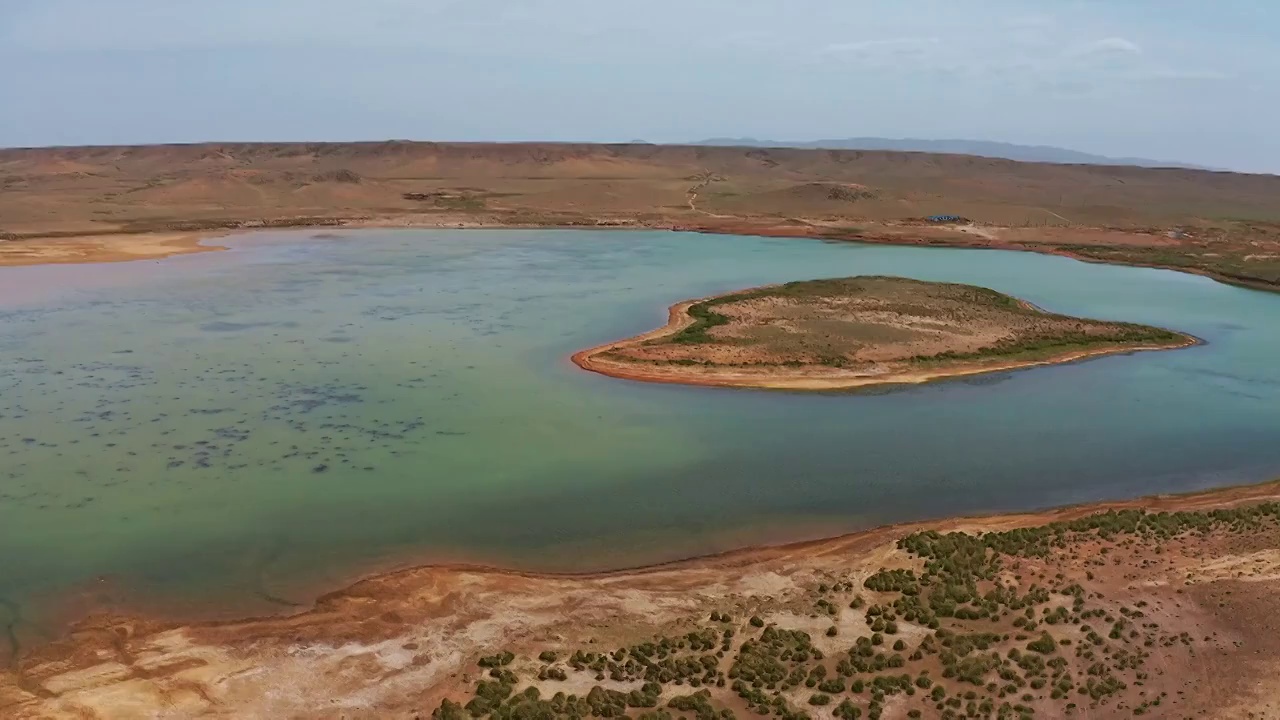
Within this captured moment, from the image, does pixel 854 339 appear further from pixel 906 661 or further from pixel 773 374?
pixel 906 661

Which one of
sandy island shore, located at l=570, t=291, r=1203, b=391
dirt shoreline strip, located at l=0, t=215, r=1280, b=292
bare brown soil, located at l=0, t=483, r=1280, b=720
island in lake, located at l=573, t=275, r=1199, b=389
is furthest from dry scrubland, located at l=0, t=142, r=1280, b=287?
bare brown soil, located at l=0, t=483, r=1280, b=720

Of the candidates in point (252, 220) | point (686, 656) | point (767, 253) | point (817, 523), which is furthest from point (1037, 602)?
point (252, 220)

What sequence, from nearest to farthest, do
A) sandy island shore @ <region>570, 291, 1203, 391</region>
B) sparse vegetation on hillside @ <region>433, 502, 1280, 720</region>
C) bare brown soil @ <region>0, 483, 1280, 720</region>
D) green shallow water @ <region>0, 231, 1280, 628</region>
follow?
sparse vegetation on hillside @ <region>433, 502, 1280, 720</region>
bare brown soil @ <region>0, 483, 1280, 720</region>
green shallow water @ <region>0, 231, 1280, 628</region>
sandy island shore @ <region>570, 291, 1203, 391</region>

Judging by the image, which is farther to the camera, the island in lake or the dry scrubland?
the dry scrubland

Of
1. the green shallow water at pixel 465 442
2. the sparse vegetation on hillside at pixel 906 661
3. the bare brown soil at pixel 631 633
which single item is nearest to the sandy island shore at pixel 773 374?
the green shallow water at pixel 465 442

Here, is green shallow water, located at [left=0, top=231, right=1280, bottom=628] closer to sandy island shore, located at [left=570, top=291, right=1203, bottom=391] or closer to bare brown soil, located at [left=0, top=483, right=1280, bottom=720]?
sandy island shore, located at [left=570, top=291, right=1203, bottom=391]

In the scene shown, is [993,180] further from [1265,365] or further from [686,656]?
[686,656]
